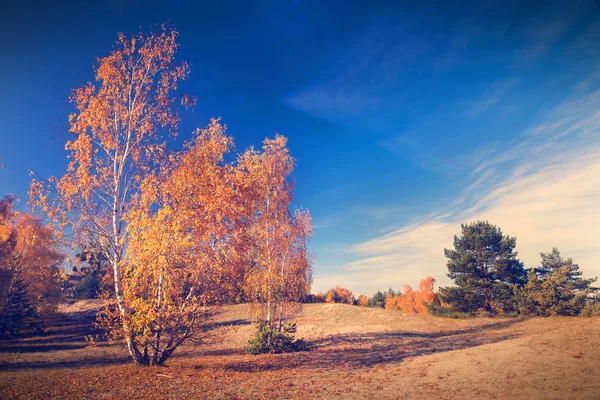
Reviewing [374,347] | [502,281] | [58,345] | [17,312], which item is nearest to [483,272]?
[502,281]

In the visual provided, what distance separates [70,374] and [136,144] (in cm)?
1161

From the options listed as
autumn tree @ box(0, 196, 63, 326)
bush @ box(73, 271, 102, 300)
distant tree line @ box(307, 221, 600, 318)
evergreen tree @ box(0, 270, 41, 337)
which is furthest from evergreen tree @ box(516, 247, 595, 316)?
bush @ box(73, 271, 102, 300)

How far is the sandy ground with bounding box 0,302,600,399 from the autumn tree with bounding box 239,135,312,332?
3.90m

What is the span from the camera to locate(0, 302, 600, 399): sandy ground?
10.7m

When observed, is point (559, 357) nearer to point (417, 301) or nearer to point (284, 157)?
point (284, 157)

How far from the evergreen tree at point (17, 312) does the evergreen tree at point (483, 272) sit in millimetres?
48953

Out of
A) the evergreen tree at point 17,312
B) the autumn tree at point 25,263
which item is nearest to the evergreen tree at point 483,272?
the autumn tree at point 25,263

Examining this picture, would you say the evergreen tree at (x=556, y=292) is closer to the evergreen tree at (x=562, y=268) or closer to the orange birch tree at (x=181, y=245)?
the evergreen tree at (x=562, y=268)

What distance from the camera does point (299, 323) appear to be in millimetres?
34406

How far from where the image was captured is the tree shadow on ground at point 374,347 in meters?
16.7

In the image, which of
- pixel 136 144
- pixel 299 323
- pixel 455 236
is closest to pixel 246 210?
pixel 136 144

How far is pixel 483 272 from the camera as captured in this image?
37.4 meters

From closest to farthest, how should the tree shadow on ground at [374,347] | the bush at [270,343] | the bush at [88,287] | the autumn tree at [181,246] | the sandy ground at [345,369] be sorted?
the sandy ground at [345,369]
the autumn tree at [181,246]
the tree shadow on ground at [374,347]
the bush at [270,343]
the bush at [88,287]

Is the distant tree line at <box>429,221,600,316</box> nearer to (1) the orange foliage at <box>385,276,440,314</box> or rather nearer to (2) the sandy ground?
(2) the sandy ground
